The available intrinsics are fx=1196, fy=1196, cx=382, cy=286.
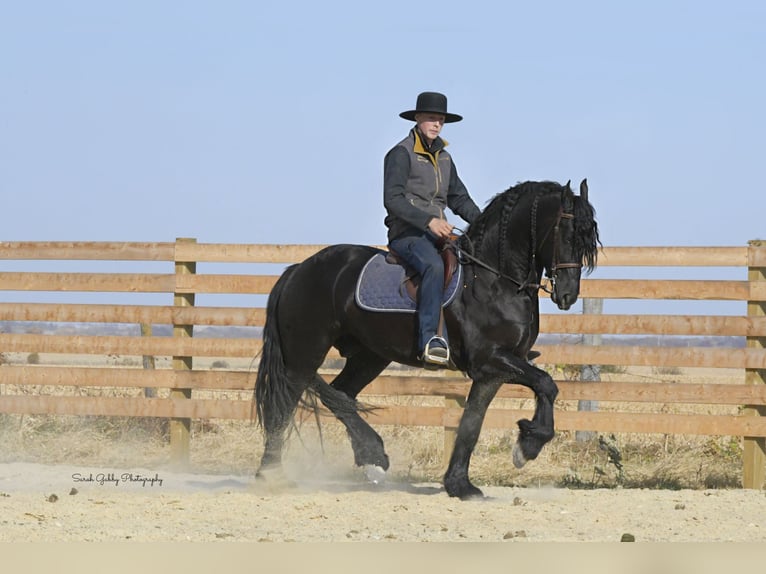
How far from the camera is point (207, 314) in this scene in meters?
10.3

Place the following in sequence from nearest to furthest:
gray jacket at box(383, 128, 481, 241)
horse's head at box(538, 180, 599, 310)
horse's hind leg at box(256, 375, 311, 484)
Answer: horse's head at box(538, 180, 599, 310) < gray jacket at box(383, 128, 481, 241) < horse's hind leg at box(256, 375, 311, 484)

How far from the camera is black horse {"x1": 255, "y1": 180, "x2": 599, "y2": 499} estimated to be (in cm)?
788

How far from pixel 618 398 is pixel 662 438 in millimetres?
2430

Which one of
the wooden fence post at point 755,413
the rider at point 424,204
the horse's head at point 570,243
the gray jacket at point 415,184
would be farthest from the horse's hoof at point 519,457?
the wooden fence post at point 755,413

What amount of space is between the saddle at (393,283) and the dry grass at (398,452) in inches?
50.1

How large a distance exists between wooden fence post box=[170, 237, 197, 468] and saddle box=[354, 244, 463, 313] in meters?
2.33

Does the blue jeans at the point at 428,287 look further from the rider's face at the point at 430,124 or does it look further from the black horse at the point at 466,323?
the rider's face at the point at 430,124

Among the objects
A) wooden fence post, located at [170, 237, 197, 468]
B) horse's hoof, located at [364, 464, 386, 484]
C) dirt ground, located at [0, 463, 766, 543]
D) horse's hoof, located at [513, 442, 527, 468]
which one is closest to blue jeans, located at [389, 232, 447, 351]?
horse's hoof, located at [513, 442, 527, 468]

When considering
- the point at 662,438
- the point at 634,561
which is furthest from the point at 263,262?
the point at 634,561

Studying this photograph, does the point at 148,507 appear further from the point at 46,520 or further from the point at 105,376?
the point at 105,376

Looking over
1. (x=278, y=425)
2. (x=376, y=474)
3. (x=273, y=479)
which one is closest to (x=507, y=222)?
(x=376, y=474)

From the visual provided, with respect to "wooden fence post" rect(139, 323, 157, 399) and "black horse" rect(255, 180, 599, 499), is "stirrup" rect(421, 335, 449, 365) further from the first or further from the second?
"wooden fence post" rect(139, 323, 157, 399)

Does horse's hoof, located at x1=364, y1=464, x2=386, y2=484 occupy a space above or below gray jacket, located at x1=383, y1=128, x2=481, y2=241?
below

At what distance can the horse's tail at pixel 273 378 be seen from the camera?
896 cm
